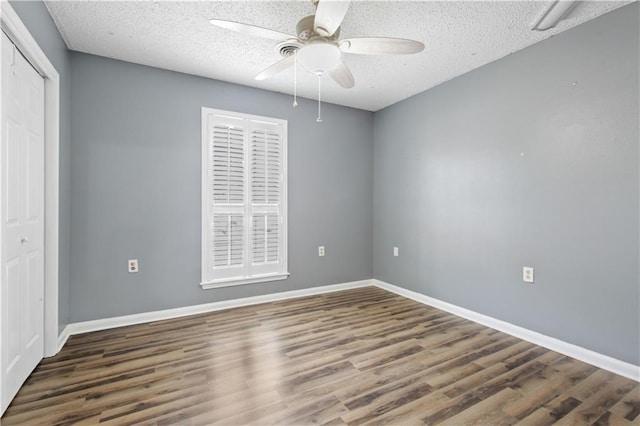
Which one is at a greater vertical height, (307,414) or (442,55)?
(442,55)

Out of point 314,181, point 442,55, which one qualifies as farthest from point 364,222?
point 442,55

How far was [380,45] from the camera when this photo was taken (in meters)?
1.92

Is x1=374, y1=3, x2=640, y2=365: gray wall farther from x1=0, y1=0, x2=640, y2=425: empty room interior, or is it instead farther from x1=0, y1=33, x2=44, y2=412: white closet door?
x1=0, y1=33, x2=44, y2=412: white closet door

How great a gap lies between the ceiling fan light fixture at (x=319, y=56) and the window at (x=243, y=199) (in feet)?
5.88

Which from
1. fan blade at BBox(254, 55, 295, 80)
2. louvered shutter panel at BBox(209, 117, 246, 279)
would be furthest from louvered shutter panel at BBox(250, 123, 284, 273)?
fan blade at BBox(254, 55, 295, 80)

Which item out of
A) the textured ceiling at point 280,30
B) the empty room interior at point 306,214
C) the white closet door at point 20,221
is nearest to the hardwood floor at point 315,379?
the empty room interior at point 306,214

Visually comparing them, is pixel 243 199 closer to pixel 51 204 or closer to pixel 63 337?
pixel 51 204

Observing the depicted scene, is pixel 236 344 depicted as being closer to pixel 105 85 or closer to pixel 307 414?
pixel 307 414

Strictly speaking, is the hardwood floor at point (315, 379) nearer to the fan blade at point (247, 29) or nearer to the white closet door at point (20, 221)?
the white closet door at point (20, 221)

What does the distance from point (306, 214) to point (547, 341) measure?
2750 mm

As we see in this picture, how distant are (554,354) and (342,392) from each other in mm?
1803

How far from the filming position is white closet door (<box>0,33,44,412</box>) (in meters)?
1.69

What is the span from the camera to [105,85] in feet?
9.57

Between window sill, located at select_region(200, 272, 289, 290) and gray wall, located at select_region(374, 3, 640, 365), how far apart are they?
5.61ft
